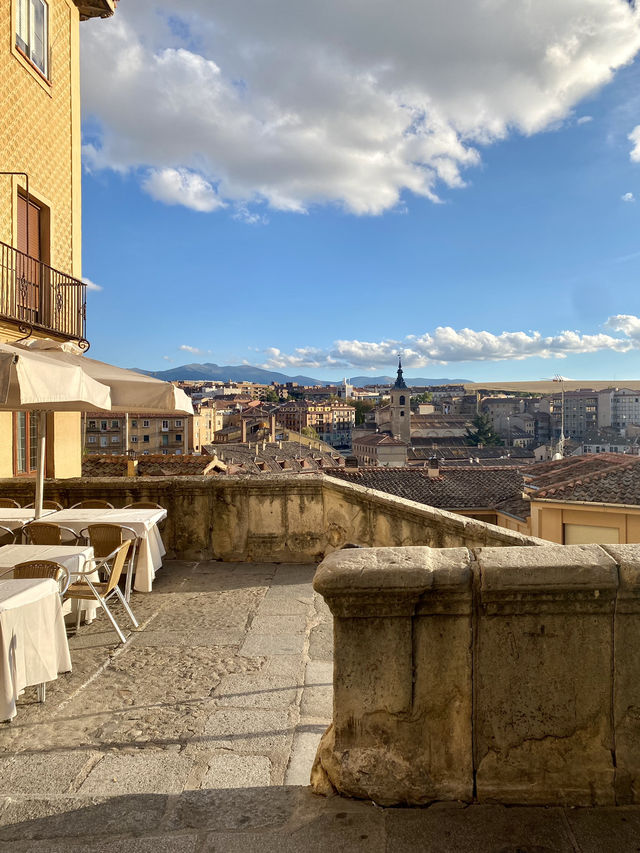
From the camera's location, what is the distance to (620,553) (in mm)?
2105

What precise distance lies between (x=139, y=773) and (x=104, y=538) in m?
2.84

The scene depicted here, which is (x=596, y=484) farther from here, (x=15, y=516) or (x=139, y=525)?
(x=15, y=516)

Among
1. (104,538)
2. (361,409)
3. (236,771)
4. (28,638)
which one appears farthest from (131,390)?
(361,409)

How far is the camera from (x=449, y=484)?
91.6 ft

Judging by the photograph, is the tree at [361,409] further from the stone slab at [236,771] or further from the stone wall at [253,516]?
the stone slab at [236,771]

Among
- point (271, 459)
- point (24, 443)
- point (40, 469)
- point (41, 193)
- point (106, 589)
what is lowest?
point (271, 459)

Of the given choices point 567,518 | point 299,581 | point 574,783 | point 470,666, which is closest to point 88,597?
point 299,581

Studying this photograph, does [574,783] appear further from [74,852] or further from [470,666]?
[74,852]

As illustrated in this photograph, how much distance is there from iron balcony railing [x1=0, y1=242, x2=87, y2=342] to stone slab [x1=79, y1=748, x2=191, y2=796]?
25.3ft

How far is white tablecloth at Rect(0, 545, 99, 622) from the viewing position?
4289 millimetres

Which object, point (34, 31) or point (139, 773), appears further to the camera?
point (34, 31)

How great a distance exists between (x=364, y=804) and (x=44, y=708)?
213cm

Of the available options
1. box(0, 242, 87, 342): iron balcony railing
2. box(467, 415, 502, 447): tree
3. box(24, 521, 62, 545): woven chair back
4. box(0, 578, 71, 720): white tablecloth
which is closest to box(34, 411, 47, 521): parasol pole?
box(24, 521, 62, 545): woven chair back

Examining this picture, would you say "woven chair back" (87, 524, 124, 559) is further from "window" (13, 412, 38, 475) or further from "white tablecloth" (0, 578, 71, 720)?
"window" (13, 412, 38, 475)
